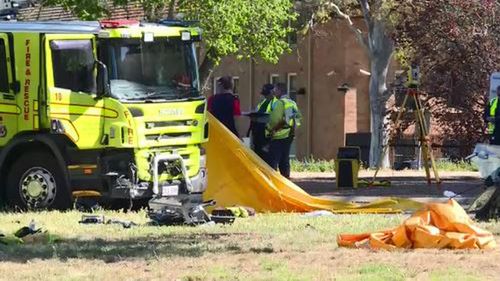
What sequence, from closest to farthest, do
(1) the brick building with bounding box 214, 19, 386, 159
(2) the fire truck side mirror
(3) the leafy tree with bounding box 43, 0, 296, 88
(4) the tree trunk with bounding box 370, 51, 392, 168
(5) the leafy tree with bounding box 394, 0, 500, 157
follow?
(2) the fire truck side mirror
(5) the leafy tree with bounding box 394, 0, 500, 157
(3) the leafy tree with bounding box 43, 0, 296, 88
(4) the tree trunk with bounding box 370, 51, 392, 168
(1) the brick building with bounding box 214, 19, 386, 159

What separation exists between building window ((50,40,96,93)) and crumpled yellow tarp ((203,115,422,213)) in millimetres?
2282

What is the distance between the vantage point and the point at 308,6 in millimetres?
33344

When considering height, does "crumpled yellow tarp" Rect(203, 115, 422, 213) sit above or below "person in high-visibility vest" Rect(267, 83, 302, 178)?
below

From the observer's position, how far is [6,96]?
16094mm

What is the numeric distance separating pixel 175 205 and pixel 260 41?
57.8 feet

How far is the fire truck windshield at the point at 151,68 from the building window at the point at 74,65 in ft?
0.74

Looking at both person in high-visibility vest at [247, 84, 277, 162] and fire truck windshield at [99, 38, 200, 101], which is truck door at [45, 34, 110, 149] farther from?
person in high-visibility vest at [247, 84, 277, 162]

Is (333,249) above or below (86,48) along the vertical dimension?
below

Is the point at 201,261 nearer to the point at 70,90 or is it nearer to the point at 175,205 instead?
the point at 175,205

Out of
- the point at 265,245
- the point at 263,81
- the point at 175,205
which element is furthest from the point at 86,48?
the point at 263,81

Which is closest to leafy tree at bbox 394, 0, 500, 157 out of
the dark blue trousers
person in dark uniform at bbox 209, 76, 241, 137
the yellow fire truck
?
the dark blue trousers

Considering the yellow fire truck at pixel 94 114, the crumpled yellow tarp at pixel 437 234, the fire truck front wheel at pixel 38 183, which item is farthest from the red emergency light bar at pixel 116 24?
the crumpled yellow tarp at pixel 437 234

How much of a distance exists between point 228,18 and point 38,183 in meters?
12.9

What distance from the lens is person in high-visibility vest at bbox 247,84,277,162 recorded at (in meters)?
19.1
